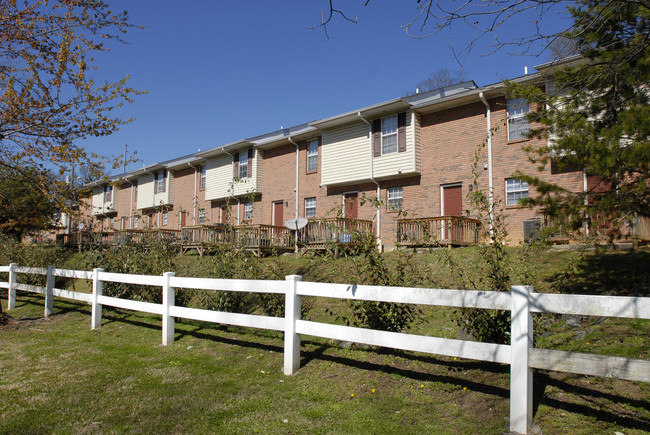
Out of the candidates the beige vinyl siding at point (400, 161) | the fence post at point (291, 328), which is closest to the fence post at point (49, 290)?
the fence post at point (291, 328)

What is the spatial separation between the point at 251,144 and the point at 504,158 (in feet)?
47.1

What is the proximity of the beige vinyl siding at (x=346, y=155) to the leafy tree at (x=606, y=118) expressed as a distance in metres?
12.1

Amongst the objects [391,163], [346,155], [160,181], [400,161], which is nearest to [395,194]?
Result: [391,163]

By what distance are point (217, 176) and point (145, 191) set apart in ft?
34.7

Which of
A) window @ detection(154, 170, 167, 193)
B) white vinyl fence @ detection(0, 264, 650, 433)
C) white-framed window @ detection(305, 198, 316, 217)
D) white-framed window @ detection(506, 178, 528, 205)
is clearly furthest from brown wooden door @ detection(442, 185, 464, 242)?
window @ detection(154, 170, 167, 193)

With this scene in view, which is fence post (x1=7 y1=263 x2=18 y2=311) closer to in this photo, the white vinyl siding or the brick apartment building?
the brick apartment building

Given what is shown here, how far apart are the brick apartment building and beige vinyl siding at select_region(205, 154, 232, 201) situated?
0.06 m

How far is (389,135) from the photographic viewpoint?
1945 cm

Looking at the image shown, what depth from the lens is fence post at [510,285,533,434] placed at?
3672mm

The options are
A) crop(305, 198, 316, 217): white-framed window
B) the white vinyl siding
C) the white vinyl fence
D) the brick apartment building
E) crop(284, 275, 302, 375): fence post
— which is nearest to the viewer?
the white vinyl fence

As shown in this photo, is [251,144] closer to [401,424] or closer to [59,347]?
[59,347]

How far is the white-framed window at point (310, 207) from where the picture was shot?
2294 centimetres

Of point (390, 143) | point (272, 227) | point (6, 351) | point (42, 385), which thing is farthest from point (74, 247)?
point (42, 385)

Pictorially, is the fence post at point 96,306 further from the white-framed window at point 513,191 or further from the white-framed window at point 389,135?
the white-framed window at point 513,191
